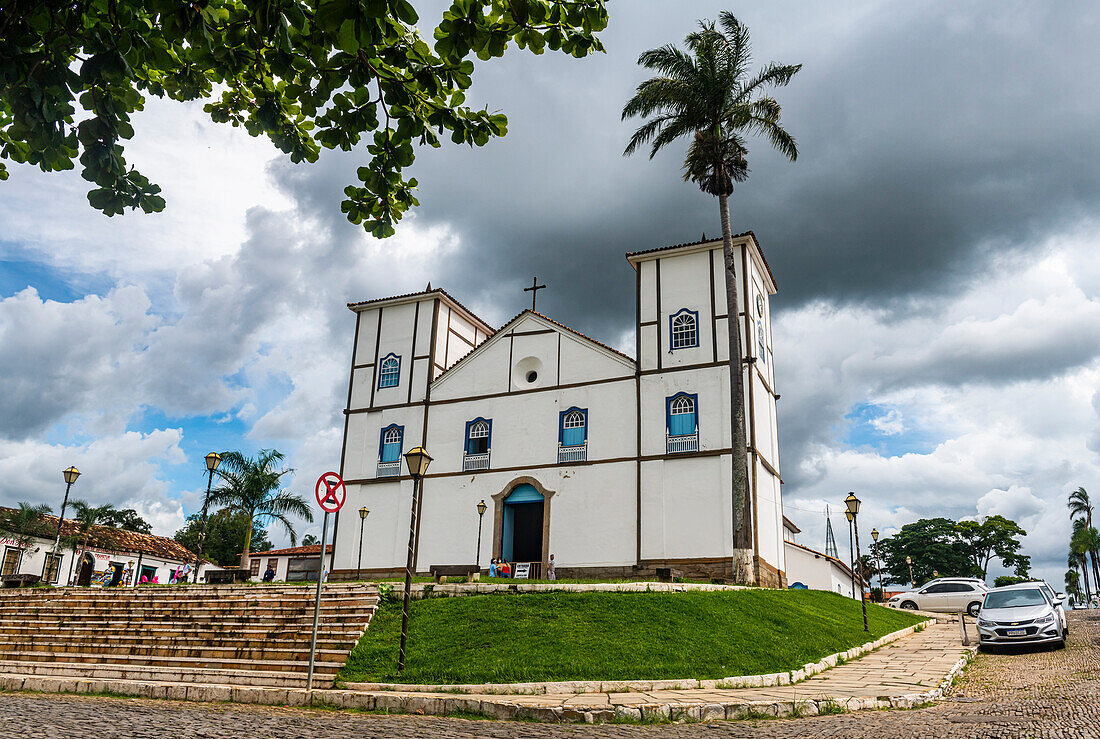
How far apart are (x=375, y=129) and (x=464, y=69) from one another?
701 mm

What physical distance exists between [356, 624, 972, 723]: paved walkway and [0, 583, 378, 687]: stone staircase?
3.42 m

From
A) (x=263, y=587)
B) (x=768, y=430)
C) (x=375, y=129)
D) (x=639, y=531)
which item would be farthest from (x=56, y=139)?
(x=768, y=430)

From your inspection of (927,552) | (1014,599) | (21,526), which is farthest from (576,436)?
(927,552)

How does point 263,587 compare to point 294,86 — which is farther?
point 263,587

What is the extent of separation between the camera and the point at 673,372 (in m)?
27.2

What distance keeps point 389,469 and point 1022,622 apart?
71.6 ft

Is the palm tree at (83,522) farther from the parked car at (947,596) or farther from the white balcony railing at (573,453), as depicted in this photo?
the parked car at (947,596)

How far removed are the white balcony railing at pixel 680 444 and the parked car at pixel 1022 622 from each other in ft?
34.3

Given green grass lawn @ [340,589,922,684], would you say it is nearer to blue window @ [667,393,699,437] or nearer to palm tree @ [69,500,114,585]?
blue window @ [667,393,699,437]

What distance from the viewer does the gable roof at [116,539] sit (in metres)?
41.5

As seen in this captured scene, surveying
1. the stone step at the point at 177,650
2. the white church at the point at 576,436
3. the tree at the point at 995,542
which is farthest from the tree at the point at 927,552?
the stone step at the point at 177,650

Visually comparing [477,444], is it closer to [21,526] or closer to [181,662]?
[181,662]

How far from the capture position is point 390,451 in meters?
31.1

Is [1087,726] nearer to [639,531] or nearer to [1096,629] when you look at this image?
[1096,629]
